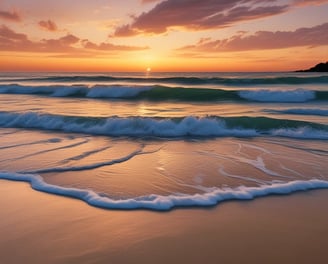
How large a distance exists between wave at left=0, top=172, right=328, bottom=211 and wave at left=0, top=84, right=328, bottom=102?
13284 mm

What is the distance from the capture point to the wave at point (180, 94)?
1767 cm

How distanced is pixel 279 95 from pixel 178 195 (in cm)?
1484

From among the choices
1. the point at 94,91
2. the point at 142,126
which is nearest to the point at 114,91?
the point at 94,91

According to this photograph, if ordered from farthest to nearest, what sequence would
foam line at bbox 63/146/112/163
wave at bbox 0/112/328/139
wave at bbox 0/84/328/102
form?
1. wave at bbox 0/84/328/102
2. wave at bbox 0/112/328/139
3. foam line at bbox 63/146/112/163

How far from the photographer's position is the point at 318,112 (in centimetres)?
1266

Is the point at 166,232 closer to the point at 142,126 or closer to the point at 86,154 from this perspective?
the point at 86,154

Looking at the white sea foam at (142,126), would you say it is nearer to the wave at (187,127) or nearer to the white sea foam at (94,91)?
the wave at (187,127)

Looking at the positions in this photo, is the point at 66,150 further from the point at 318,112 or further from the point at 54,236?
the point at 318,112

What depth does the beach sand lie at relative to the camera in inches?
112

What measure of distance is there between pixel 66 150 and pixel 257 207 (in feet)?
13.1

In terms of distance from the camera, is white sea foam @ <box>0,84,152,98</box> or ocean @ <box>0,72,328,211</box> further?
white sea foam @ <box>0,84,152,98</box>

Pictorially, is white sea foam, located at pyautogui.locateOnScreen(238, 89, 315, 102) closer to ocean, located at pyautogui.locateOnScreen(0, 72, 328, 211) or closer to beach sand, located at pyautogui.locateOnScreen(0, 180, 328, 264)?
ocean, located at pyautogui.locateOnScreen(0, 72, 328, 211)

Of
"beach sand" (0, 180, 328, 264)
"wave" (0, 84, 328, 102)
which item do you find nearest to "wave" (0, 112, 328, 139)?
"beach sand" (0, 180, 328, 264)

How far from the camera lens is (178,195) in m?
4.16
